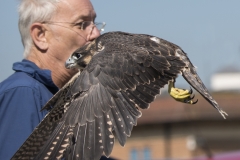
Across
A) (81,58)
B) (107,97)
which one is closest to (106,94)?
(107,97)

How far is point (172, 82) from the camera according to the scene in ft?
14.9

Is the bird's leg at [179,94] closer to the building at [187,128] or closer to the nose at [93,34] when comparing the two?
the nose at [93,34]

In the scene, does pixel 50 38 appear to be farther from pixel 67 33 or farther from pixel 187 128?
pixel 187 128

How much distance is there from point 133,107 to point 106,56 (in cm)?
42

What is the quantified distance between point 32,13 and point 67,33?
28 centimetres

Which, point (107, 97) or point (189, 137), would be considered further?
point (189, 137)

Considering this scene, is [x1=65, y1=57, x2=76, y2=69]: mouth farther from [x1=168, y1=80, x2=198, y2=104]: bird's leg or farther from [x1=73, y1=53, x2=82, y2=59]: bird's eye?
[x1=168, y1=80, x2=198, y2=104]: bird's leg

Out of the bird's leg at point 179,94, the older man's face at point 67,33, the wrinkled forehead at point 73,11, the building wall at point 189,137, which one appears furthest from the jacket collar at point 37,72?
the building wall at point 189,137

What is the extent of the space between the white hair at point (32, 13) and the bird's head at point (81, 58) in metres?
0.44

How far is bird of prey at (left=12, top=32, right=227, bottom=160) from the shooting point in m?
4.05

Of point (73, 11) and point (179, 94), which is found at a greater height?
point (73, 11)

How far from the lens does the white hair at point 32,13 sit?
4.98 metres

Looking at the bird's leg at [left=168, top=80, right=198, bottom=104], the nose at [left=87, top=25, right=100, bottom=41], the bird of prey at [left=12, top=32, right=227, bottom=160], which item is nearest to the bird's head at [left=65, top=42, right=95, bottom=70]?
the bird of prey at [left=12, top=32, right=227, bottom=160]

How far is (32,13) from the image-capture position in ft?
16.4
